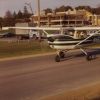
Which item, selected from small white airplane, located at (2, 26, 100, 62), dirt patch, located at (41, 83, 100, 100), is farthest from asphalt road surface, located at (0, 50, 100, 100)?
small white airplane, located at (2, 26, 100, 62)

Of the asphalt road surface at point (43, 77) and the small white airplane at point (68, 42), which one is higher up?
the small white airplane at point (68, 42)

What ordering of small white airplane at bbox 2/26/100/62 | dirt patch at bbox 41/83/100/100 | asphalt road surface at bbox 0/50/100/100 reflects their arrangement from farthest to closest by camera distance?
small white airplane at bbox 2/26/100/62
asphalt road surface at bbox 0/50/100/100
dirt patch at bbox 41/83/100/100

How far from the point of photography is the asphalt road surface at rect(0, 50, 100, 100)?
12.8 meters

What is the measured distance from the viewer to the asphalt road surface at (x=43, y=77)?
12.8 metres

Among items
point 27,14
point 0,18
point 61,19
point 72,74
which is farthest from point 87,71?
point 27,14

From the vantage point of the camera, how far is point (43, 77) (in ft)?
52.2

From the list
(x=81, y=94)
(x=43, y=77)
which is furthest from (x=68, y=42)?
(x=81, y=94)

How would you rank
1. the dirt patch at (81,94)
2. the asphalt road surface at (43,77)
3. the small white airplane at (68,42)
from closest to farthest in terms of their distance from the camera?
the dirt patch at (81,94), the asphalt road surface at (43,77), the small white airplane at (68,42)

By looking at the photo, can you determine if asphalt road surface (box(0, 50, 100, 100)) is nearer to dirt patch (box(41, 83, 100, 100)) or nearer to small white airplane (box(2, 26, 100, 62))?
dirt patch (box(41, 83, 100, 100))

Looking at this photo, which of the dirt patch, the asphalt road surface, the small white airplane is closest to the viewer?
the dirt patch

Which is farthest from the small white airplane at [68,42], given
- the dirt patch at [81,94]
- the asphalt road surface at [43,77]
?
the dirt patch at [81,94]

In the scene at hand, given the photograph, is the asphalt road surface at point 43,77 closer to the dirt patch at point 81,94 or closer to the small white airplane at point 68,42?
the dirt patch at point 81,94

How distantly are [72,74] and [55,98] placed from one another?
18.1ft

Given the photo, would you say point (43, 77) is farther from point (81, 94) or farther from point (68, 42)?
point (68, 42)
